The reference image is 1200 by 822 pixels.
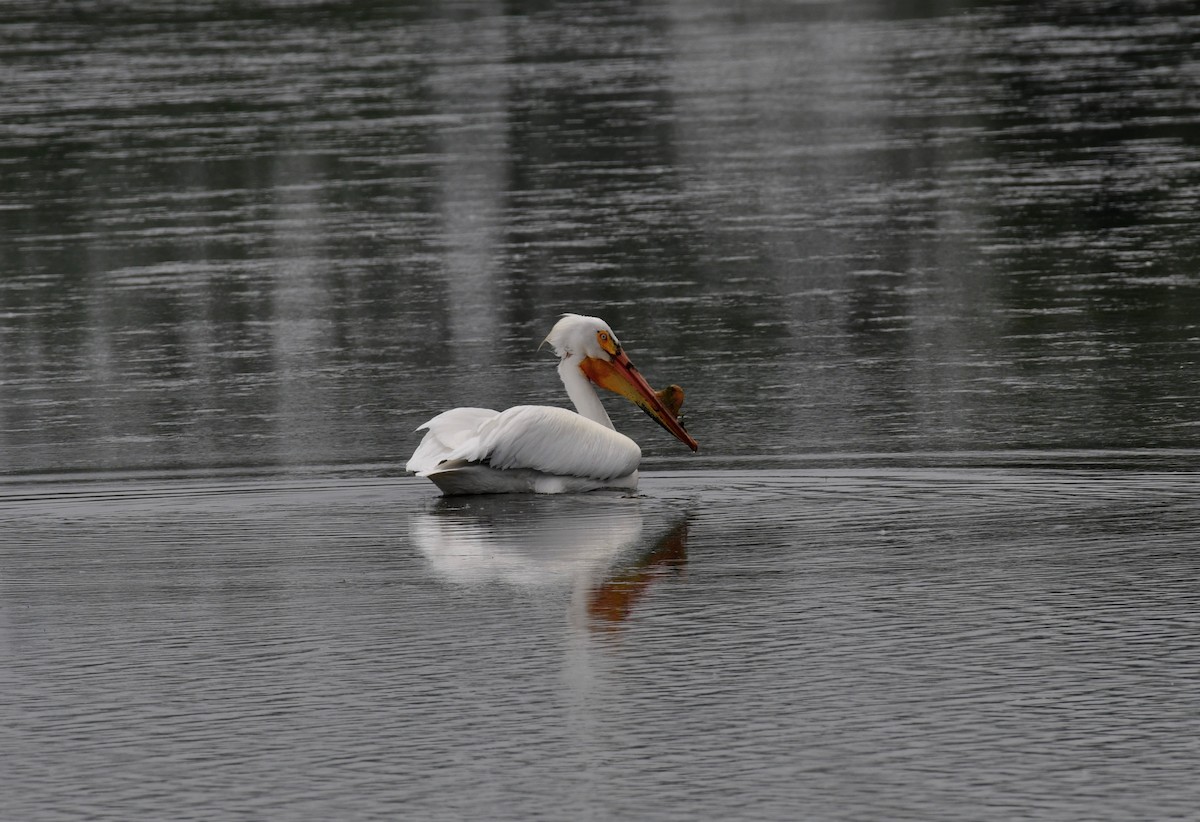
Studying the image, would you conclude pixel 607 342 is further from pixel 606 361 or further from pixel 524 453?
pixel 524 453

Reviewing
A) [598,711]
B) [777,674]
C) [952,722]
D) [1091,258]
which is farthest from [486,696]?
[1091,258]

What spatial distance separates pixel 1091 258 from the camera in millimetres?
16828

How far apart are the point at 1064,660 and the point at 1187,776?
3.72 ft

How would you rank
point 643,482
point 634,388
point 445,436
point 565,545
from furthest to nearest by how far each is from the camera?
point 634,388 → point 643,482 → point 445,436 → point 565,545

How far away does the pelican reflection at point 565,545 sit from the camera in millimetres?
8039

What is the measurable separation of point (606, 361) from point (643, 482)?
809 mm

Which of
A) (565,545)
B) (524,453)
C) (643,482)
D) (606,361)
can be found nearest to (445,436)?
(524,453)

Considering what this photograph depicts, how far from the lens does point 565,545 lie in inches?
347

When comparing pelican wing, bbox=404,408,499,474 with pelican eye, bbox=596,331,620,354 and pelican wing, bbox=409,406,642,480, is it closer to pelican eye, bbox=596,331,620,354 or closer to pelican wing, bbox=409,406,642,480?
pelican wing, bbox=409,406,642,480

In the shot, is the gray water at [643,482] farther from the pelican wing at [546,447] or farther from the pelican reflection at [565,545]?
the pelican wing at [546,447]

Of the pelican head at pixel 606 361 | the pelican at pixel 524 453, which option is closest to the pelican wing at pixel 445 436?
the pelican at pixel 524 453

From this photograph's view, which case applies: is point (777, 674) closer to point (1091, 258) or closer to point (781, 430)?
point (781, 430)

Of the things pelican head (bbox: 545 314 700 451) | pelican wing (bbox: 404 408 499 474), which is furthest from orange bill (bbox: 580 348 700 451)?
pelican wing (bbox: 404 408 499 474)

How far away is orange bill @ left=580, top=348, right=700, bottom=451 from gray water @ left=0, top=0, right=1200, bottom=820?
23 cm
